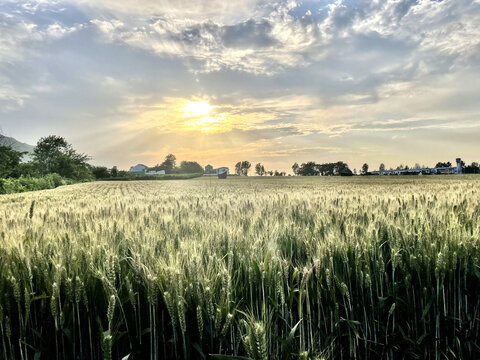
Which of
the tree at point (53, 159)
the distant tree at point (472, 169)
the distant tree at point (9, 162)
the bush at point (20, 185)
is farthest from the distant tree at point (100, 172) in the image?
the distant tree at point (472, 169)

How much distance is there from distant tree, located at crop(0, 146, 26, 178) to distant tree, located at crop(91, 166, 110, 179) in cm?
5144

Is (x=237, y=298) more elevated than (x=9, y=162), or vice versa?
(x=9, y=162)

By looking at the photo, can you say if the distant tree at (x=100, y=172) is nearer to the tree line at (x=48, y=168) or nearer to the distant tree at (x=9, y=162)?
the tree line at (x=48, y=168)

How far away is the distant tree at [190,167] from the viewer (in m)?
104

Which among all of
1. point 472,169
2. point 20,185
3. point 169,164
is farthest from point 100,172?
point 472,169

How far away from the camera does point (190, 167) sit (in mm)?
105750

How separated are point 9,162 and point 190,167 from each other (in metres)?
59.3

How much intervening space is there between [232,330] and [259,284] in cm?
28

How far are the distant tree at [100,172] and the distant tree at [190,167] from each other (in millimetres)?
24396

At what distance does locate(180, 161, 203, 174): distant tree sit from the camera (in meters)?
104

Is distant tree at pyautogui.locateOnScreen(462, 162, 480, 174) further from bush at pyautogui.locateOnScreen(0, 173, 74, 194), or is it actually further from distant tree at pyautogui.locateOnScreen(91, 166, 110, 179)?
distant tree at pyautogui.locateOnScreen(91, 166, 110, 179)

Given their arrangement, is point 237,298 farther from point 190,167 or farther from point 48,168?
point 190,167

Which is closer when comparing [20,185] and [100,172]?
[20,185]

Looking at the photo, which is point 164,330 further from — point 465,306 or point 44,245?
point 465,306
